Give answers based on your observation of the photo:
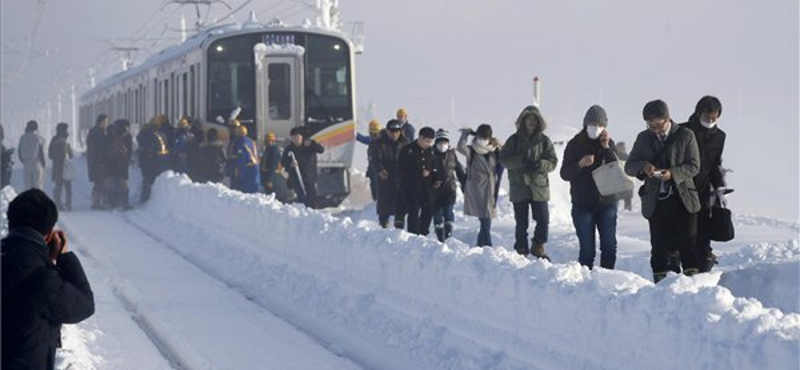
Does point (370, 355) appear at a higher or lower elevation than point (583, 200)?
lower

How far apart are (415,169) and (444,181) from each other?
323 millimetres

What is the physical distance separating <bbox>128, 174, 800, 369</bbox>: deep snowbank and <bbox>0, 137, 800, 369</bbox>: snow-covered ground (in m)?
0.01

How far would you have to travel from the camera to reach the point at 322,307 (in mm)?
11125

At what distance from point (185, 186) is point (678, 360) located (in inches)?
580

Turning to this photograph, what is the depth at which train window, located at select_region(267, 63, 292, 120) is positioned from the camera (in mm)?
23625

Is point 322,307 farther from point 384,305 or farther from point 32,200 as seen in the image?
point 32,200

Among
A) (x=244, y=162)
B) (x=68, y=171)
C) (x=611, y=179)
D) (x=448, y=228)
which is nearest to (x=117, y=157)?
(x=68, y=171)

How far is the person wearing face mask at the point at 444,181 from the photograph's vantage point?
48.2ft

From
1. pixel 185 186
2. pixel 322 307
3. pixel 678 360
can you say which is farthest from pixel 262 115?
pixel 678 360

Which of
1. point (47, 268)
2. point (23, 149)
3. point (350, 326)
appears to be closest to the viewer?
point (47, 268)

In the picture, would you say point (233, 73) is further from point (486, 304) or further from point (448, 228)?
point (486, 304)

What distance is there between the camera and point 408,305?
1005cm

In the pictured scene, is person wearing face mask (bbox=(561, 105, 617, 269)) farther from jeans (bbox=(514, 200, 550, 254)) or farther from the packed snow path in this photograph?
the packed snow path

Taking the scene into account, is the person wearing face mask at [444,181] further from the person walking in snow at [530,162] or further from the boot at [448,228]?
the person walking in snow at [530,162]
